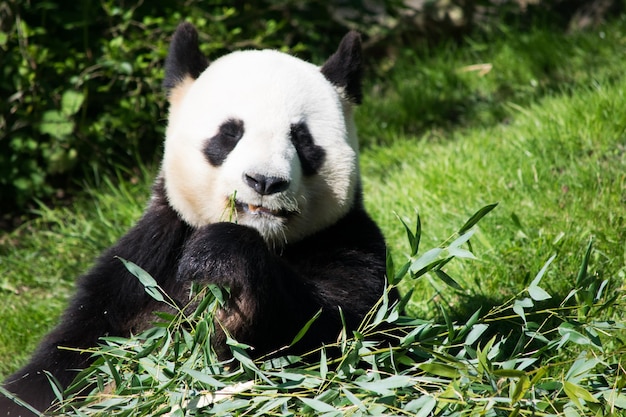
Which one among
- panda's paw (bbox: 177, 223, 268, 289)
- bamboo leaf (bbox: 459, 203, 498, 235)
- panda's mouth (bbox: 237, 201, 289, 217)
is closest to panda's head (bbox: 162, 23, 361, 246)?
panda's mouth (bbox: 237, 201, 289, 217)

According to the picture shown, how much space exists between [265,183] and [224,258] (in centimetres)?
40

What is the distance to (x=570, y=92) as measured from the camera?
7.20 m

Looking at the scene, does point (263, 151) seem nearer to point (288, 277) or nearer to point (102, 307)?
point (288, 277)

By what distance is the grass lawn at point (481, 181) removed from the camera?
505 centimetres

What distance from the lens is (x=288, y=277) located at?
11.8 ft

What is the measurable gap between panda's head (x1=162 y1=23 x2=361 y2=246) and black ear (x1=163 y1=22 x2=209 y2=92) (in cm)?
10

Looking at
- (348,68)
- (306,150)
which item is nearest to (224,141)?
(306,150)

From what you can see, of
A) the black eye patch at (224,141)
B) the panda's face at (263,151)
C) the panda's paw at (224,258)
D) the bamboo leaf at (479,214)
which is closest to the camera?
the bamboo leaf at (479,214)

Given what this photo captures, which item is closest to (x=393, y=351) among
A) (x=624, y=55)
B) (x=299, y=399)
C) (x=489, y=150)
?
(x=299, y=399)

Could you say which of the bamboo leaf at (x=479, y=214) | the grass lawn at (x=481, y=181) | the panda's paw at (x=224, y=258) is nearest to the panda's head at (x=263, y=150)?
the panda's paw at (x=224, y=258)

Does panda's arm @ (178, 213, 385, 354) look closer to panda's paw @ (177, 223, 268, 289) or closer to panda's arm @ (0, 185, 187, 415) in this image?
panda's paw @ (177, 223, 268, 289)

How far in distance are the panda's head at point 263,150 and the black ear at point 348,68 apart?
0.15 meters

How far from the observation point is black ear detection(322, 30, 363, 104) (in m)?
4.41

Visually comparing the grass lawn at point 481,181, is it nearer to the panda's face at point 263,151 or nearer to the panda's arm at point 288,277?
the panda's arm at point 288,277
